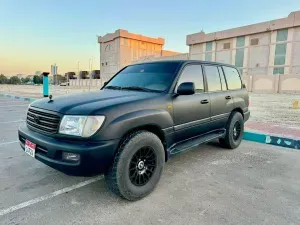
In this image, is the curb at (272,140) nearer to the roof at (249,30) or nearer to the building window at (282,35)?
the roof at (249,30)

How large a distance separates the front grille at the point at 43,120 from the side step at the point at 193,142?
1.56m

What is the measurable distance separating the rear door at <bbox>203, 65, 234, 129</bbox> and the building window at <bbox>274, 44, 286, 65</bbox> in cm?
4012

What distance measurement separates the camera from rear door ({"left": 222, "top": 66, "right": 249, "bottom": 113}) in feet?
15.1

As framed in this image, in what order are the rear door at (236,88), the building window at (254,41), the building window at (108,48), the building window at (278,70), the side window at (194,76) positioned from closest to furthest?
1. the side window at (194,76)
2. the rear door at (236,88)
3. the building window at (278,70)
4. the building window at (254,41)
5. the building window at (108,48)

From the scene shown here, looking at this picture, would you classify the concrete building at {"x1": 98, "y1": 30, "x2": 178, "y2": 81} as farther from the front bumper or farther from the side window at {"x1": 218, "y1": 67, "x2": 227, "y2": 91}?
the front bumper

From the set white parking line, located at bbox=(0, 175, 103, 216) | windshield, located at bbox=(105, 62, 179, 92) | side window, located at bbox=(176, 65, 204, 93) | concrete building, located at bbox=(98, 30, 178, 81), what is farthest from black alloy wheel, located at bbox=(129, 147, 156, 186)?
concrete building, located at bbox=(98, 30, 178, 81)

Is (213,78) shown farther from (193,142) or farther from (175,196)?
(175,196)

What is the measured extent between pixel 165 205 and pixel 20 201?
1.74 m

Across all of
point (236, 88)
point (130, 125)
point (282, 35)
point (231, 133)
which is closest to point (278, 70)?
point (282, 35)

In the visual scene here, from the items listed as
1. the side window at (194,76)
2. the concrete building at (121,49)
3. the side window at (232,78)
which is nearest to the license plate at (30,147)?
the side window at (194,76)

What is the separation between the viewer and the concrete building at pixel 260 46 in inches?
1417

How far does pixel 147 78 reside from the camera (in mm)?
3463

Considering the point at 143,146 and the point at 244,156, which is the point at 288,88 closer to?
the point at 244,156

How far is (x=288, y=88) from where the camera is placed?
28.7 meters
